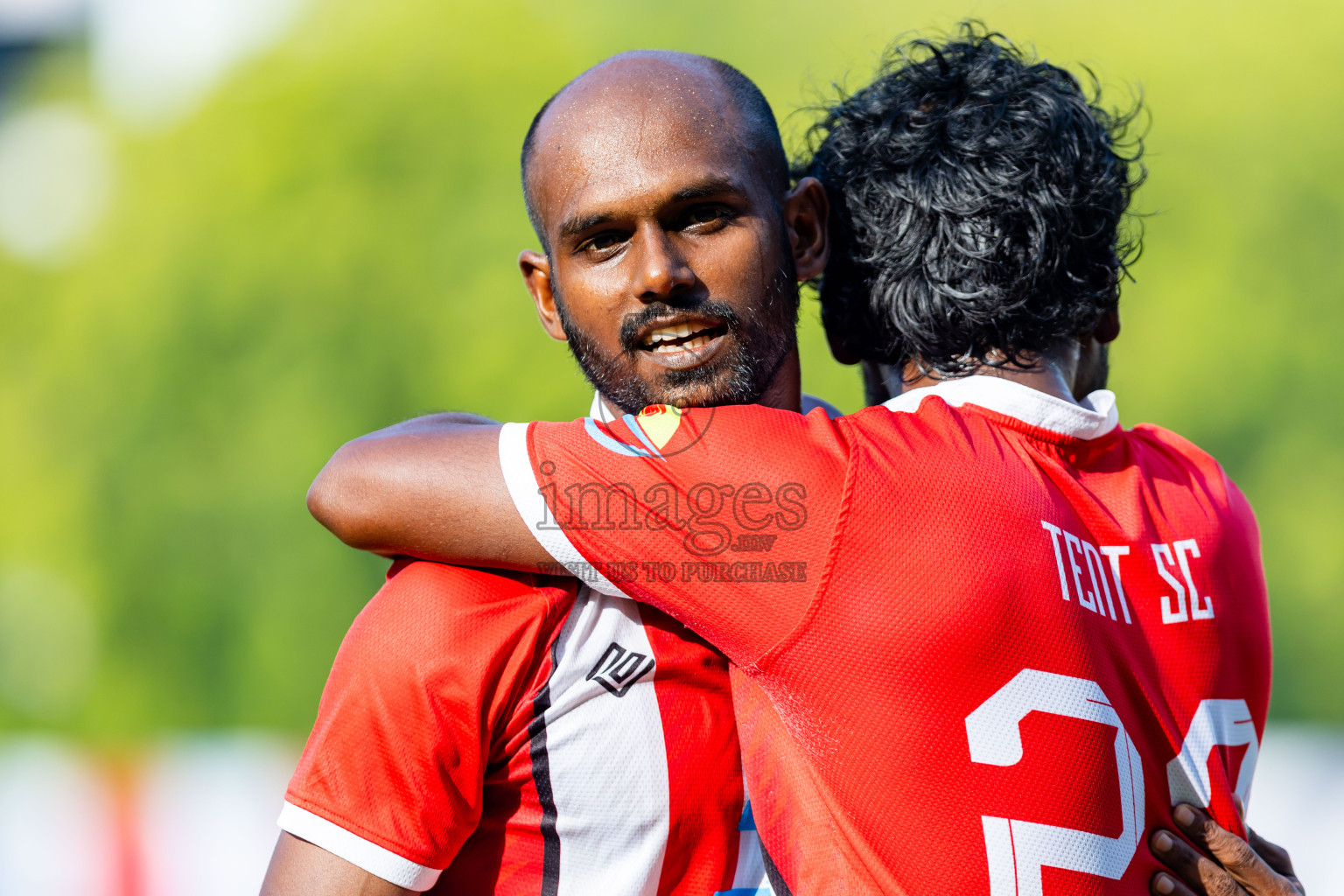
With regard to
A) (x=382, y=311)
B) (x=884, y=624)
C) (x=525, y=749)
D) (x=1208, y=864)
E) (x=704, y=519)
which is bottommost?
(x=1208, y=864)

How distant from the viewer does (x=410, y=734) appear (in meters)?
1.42

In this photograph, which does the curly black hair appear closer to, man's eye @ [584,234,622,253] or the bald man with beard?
the bald man with beard

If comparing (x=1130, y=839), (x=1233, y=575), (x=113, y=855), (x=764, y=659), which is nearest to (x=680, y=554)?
(x=764, y=659)

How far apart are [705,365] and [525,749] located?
63 cm

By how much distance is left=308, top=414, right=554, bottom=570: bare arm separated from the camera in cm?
147

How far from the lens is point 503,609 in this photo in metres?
1.50

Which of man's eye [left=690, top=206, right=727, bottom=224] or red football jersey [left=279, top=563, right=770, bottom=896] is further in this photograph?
man's eye [left=690, top=206, right=727, bottom=224]

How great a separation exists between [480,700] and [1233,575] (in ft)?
3.80

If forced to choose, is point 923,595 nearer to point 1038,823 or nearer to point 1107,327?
point 1038,823

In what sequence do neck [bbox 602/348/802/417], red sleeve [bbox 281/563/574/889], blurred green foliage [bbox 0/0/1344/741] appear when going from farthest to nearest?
blurred green foliage [bbox 0/0/1344/741] → neck [bbox 602/348/802/417] → red sleeve [bbox 281/563/574/889]

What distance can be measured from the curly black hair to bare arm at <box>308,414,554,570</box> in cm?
72

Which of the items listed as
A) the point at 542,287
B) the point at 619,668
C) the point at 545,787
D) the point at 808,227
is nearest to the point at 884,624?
the point at 619,668

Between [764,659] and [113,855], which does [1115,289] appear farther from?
[113,855]

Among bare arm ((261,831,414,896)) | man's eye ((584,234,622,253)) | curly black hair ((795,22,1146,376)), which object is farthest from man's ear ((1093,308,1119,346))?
bare arm ((261,831,414,896))
